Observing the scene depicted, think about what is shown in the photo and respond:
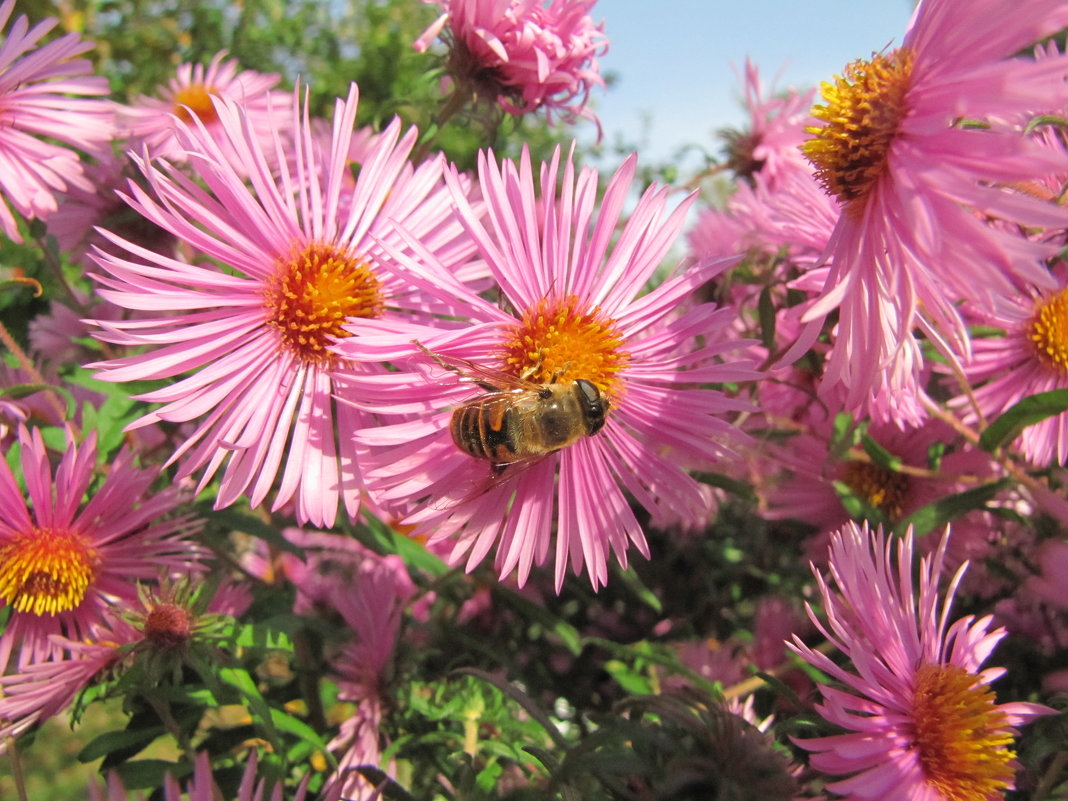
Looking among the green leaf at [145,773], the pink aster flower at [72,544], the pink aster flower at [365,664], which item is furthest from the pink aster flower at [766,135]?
the green leaf at [145,773]

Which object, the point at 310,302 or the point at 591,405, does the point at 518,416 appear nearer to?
the point at 591,405

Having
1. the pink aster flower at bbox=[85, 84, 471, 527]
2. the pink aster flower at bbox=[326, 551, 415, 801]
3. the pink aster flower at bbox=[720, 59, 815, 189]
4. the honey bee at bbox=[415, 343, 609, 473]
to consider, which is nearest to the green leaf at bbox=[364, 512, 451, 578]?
the pink aster flower at bbox=[326, 551, 415, 801]

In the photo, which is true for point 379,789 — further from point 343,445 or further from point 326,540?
point 326,540

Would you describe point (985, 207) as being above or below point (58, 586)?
above

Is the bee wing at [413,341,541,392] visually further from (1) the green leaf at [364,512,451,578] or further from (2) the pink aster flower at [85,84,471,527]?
(1) the green leaf at [364,512,451,578]

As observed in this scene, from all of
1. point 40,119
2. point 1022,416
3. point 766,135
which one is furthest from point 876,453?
point 40,119

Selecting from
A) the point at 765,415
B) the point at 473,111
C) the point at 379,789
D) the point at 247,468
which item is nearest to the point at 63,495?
the point at 247,468
